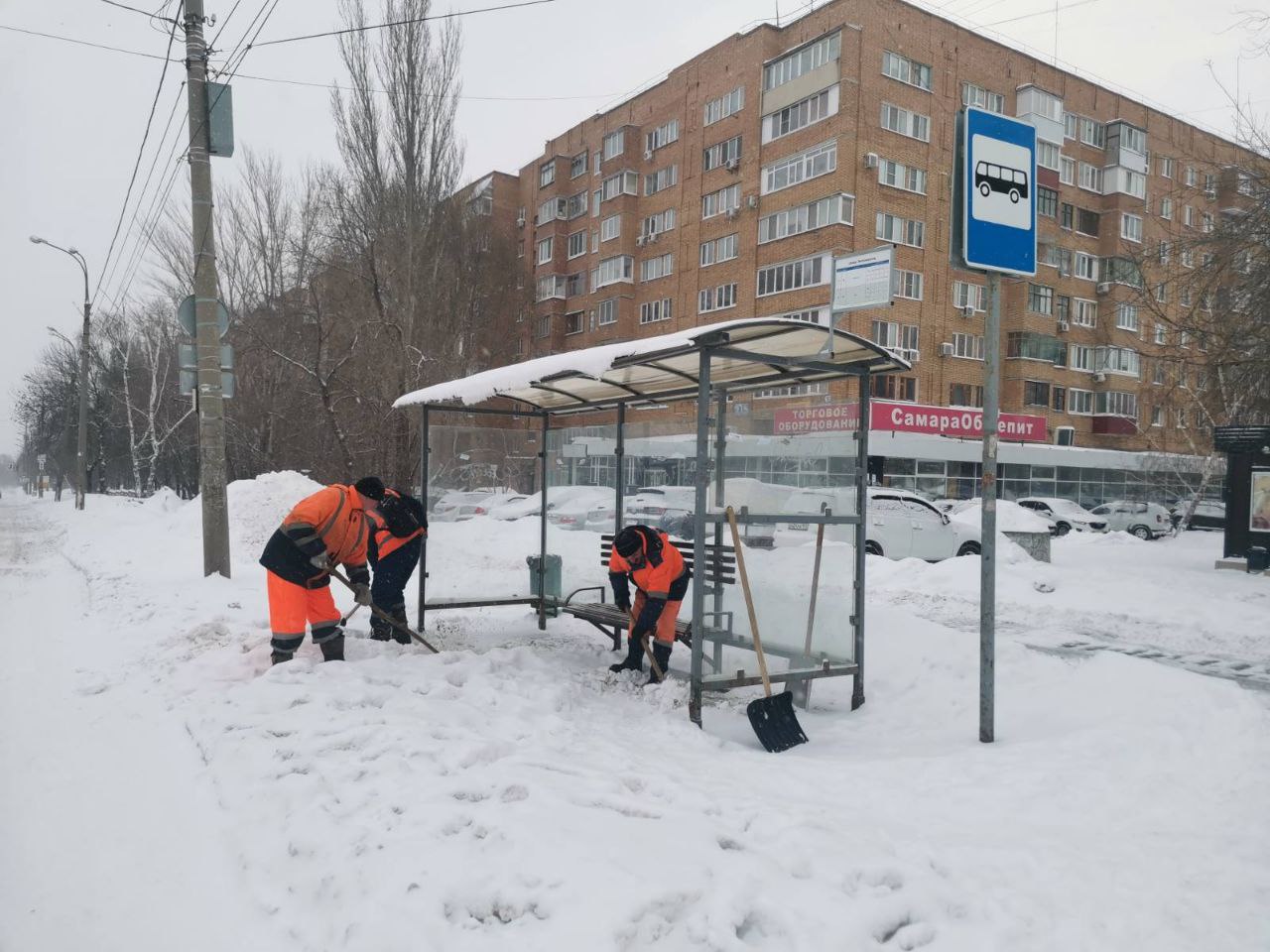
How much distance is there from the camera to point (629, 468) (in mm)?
8273

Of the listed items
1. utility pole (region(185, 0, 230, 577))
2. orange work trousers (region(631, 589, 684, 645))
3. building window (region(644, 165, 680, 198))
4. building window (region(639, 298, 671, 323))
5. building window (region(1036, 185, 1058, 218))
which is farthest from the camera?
building window (region(639, 298, 671, 323))

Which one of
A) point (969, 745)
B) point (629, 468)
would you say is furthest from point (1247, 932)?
point (629, 468)

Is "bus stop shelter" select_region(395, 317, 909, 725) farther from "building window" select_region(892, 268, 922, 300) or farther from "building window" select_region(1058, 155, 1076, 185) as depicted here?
"building window" select_region(1058, 155, 1076, 185)

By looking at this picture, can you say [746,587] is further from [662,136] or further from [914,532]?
[662,136]

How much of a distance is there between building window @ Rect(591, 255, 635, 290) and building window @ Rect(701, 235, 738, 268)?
5.26 m

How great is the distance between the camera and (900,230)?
31.0 metres

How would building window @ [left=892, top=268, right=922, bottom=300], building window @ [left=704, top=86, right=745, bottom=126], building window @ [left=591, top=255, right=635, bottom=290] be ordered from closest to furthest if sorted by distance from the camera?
building window @ [left=892, top=268, right=922, bottom=300], building window @ [left=704, top=86, right=745, bottom=126], building window @ [left=591, top=255, right=635, bottom=290]

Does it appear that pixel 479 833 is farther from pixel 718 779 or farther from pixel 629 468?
pixel 629 468

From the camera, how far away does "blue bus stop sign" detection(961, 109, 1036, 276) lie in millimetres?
4859

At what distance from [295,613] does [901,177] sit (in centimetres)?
2985

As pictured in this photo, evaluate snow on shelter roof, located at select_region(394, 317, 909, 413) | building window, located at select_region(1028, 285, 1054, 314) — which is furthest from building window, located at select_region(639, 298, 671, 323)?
snow on shelter roof, located at select_region(394, 317, 909, 413)

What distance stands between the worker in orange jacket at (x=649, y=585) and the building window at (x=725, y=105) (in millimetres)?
31395

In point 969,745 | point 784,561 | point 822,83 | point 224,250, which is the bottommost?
point 969,745

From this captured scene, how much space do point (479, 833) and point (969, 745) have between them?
10.1 ft
